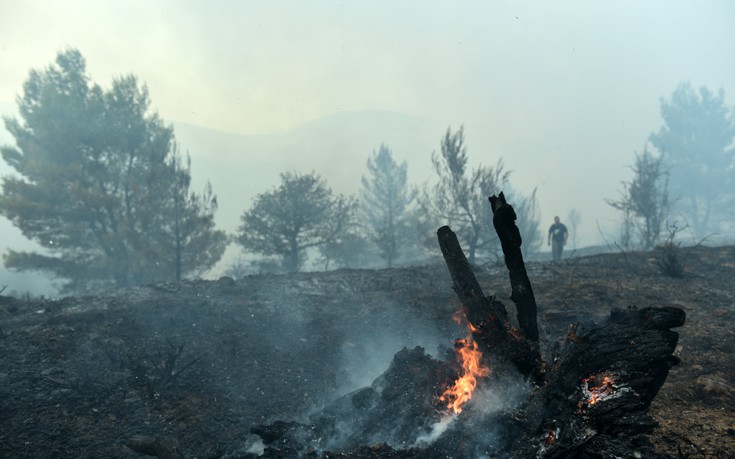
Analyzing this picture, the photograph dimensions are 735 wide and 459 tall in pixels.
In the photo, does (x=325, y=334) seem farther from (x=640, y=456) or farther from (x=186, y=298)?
(x=640, y=456)

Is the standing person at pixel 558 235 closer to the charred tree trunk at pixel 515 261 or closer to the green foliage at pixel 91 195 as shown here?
the charred tree trunk at pixel 515 261

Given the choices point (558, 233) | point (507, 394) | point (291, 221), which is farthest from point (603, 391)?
point (291, 221)

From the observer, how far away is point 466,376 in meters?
5.22

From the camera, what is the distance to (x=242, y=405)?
693cm

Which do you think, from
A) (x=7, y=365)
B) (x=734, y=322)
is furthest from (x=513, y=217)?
(x=7, y=365)

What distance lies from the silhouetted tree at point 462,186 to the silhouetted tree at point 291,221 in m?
7.01

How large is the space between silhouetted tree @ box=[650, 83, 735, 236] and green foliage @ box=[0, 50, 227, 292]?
43.2 m

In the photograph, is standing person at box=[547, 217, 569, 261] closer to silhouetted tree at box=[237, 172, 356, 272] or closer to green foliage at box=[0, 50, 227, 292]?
silhouetted tree at box=[237, 172, 356, 272]

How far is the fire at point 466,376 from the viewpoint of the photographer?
16.3 feet

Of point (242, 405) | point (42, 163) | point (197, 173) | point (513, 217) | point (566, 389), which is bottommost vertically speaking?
point (242, 405)

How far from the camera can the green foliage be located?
18.6 metres

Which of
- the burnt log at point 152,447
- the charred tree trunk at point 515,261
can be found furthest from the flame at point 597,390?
the burnt log at point 152,447

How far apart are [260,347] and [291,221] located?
13.8 m

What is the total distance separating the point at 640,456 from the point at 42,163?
24.0 metres
